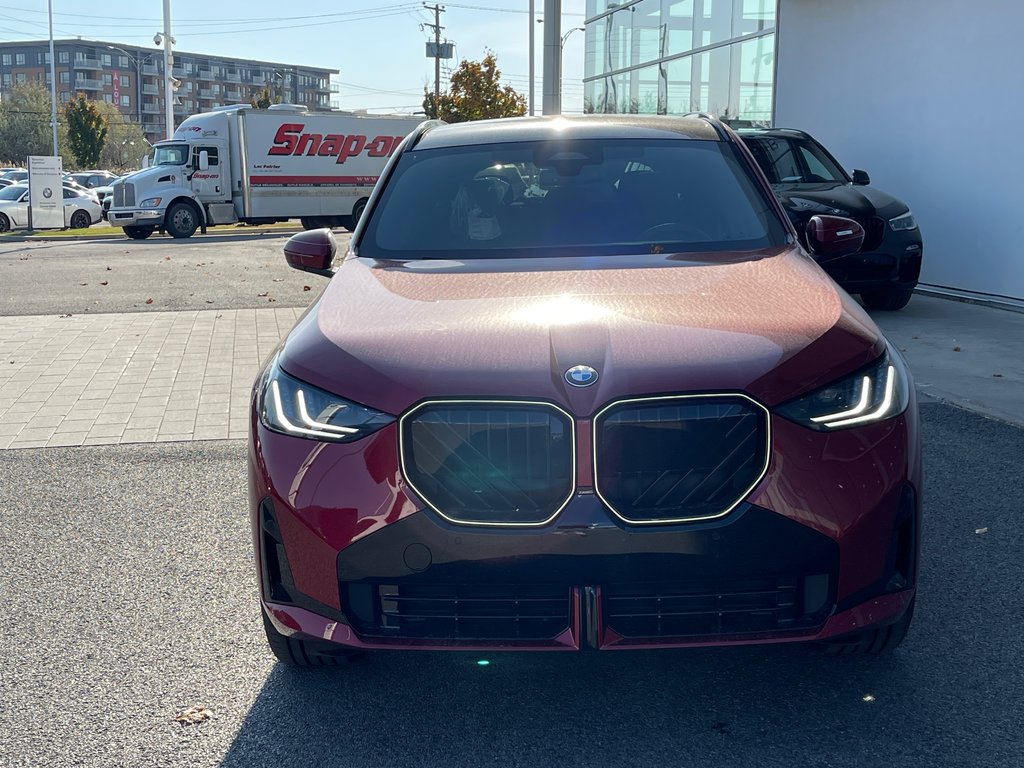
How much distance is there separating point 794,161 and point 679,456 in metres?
9.07

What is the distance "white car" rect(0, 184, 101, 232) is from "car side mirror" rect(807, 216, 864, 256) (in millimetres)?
28128

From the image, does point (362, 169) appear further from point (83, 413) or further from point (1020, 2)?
point (83, 413)

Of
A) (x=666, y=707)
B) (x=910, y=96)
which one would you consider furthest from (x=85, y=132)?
(x=666, y=707)

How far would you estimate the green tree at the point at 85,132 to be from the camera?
66.1 meters

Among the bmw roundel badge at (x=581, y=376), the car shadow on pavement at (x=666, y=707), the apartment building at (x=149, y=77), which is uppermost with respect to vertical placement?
the apartment building at (x=149, y=77)

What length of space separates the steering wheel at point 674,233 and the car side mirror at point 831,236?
61cm

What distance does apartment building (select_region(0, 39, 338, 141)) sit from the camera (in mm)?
124312

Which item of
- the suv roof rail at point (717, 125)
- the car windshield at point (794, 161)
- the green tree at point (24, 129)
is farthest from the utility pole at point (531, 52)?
the green tree at point (24, 129)

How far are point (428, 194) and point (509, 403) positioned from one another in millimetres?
1746

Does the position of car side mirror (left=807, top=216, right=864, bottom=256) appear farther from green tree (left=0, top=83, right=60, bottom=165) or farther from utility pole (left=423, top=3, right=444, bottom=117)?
green tree (left=0, top=83, right=60, bottom=165)

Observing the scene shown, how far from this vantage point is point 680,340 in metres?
2.77

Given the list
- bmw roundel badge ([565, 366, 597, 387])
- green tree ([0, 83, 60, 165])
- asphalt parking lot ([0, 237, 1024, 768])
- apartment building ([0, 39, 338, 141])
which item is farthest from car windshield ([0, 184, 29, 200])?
apartment building ([0, 39, 338, 141])

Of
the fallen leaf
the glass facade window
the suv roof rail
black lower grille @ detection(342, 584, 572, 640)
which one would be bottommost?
the fallen leaf

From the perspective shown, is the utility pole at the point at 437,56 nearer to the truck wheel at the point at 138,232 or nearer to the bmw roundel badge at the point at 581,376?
the truck wheel at the point at 138,232
